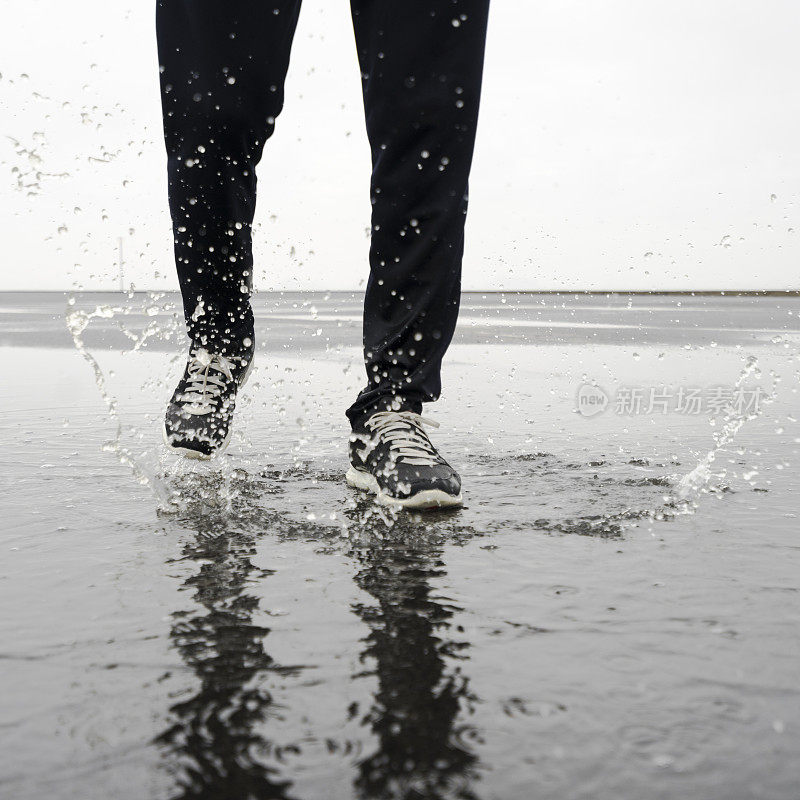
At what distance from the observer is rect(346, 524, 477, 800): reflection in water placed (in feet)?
2.57

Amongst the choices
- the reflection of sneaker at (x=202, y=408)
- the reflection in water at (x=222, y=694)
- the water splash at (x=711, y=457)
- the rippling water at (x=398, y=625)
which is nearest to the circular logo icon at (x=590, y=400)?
the water splash at (x=711, y=457)

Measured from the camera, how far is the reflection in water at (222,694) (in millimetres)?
782

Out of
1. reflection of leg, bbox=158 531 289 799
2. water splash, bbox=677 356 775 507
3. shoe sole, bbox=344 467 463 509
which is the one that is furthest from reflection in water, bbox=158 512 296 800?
water splash, bbox=677 356 775 507

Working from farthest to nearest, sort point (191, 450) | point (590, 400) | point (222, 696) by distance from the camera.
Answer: point (590, 400) < point (191, 450) < point (222, 696)

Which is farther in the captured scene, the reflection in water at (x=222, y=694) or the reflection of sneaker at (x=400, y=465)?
the reflection of sneaker at (x=400, y=465)

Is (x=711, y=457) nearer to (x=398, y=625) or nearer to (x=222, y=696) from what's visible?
(x=398, y=625)

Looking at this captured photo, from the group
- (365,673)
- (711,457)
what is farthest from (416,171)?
(365,673)

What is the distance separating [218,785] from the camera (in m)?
0.77

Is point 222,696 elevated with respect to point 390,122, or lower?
lower

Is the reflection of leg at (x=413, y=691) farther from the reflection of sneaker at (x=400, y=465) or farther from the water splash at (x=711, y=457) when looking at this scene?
the water splash at (x=711, y=457)

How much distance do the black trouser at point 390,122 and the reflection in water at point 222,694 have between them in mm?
892

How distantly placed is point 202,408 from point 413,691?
4.65 feet

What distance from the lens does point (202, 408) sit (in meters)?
2.26

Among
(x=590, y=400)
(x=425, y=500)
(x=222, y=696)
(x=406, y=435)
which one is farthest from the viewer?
(x=590, y=400)
